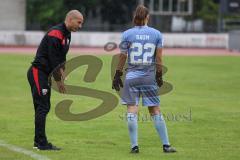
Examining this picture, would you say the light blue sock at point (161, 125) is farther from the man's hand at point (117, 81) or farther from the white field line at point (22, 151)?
the white field line at point (22, 151)

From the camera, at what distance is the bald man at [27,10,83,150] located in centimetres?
1058

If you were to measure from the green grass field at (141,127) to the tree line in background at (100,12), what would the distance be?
37.7m

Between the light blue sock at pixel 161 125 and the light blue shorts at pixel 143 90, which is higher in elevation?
the light blue shorts at pixel 143 90

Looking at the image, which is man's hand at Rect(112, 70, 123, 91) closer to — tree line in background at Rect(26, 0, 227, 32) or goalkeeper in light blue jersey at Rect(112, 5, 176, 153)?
goalkeeper in light blue jersey at Rect(112, 5, 176, 153)

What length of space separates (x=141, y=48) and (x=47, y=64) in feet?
4.30

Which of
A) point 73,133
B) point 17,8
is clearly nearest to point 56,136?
point 73,133

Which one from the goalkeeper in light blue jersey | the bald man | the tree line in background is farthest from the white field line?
the tree line in background

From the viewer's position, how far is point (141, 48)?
10492 mm

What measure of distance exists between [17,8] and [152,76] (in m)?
49.2

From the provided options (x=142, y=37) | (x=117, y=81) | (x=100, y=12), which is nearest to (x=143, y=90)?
(x=117, y=81)

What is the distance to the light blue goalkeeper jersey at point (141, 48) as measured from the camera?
10.5 m

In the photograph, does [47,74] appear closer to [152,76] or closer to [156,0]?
[152,76]

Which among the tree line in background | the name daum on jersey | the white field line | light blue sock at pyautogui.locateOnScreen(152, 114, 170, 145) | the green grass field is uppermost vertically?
the name daum on jersey

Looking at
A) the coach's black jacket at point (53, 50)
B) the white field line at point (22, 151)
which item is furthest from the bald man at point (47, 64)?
the white field line at point (22, 151)
